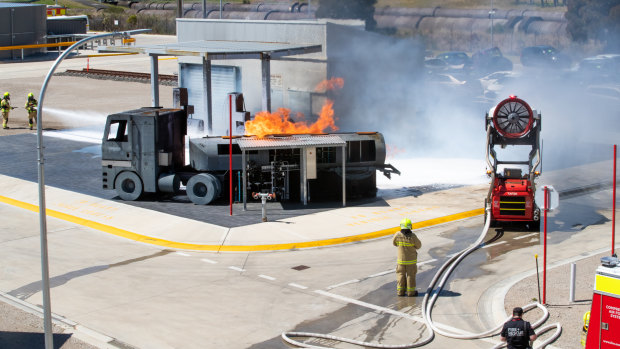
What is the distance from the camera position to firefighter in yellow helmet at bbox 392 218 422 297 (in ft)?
51.0

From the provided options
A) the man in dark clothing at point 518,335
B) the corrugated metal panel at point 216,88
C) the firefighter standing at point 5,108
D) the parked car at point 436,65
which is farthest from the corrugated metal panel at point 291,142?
the parked car at point 436,65

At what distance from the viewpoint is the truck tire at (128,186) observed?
22.7 m

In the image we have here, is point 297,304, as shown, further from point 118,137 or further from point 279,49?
point 279,49

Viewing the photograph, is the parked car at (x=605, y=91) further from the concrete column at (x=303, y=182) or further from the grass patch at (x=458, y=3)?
the concrete column at (x=303, y=182)

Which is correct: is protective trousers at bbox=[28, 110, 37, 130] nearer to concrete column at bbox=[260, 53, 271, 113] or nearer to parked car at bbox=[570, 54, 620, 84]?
concrete column at bbox=[260, 53, 271, 113]

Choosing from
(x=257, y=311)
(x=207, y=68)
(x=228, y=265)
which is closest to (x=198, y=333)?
(x=257, y=311)

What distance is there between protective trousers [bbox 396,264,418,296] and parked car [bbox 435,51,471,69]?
37388mm

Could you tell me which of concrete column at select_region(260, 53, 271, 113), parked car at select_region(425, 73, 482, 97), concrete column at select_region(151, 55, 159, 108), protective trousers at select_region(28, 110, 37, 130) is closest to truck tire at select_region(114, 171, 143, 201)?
concrete column at select_region(260, 53, 271, 113)

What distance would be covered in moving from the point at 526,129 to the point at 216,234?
7852 millimetres

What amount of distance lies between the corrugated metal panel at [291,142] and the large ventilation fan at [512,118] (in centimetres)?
396

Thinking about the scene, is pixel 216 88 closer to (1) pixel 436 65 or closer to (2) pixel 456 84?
(2) pixel 456 84

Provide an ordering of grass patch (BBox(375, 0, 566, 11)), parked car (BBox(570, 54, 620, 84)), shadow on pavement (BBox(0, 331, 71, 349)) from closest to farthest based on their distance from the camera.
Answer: shadow on pavement (BBox(0, 331, 71, 349))
grass patch (BBox(375, 0, 566, 11))
parked car (BBox(570, 54, 620, 84))

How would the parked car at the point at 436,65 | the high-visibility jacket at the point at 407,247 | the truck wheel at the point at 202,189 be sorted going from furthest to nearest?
the parked car at the point at 436,65 → the truck wheel at the point at 202,189 → the high-visibility jacket at the point at 407,247

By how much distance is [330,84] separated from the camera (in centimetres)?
2916
